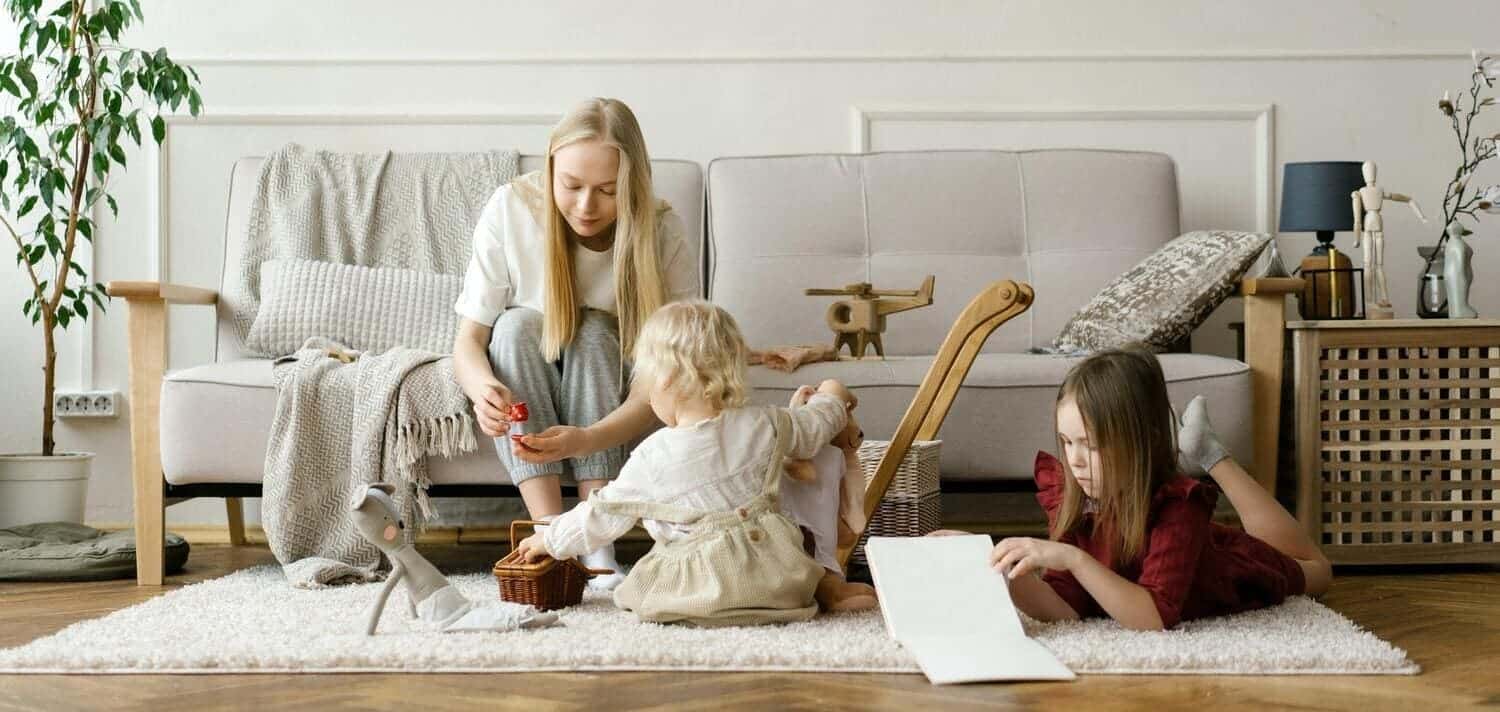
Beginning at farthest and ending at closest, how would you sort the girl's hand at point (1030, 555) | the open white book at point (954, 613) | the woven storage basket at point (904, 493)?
the woven storage basket at point (904, 493), the girl's hand at point (1030, 555), the open white book at point (954, 613)

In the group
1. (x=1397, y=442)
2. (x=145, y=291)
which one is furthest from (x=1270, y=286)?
(x=145, y=291)

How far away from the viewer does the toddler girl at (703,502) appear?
1882mm

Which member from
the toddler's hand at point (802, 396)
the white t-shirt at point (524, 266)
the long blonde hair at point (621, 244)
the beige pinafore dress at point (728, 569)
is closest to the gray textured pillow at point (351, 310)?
the white t-shirt at point (524, 266)

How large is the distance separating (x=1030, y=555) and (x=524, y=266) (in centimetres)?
101

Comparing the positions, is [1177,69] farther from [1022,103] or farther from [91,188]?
[91,188]

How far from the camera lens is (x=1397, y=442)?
2.59 meters

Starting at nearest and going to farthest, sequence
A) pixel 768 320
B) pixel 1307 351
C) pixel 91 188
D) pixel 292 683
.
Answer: pixel 292 683 → pixel 1307 351 → pixel 768 320 → pixel 91 188

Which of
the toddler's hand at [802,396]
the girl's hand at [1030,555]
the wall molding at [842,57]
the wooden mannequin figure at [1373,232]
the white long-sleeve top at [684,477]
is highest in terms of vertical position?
the wall molding at [842,57]

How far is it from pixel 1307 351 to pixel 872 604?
41.9 inches

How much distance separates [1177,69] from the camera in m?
3.29

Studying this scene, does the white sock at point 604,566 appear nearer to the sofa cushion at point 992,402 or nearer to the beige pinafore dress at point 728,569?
the beige pinafore dress at point 728,569

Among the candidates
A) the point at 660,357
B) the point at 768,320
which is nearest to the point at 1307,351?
the point at 768,320

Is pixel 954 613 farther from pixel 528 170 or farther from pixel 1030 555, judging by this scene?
pixel 528 170

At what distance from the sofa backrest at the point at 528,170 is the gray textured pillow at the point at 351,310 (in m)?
0.23
